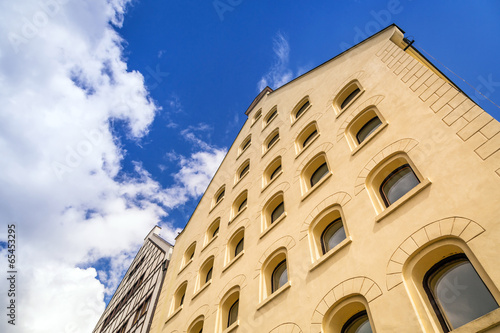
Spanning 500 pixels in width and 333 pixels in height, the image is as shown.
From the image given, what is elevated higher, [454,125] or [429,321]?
[454,125]

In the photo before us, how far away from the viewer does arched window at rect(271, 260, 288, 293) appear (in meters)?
10.1

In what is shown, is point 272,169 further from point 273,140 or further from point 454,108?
point 454,108

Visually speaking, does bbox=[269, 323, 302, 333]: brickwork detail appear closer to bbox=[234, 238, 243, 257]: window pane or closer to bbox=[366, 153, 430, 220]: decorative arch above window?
bbox=[366, 153, 430, 220]: decorative arch above window

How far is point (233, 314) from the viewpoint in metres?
11.3

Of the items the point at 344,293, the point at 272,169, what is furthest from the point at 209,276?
the point at 344,293

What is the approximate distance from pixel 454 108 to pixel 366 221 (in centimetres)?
333

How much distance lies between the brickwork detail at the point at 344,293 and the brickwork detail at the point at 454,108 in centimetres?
333

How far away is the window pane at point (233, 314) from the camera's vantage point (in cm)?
1109

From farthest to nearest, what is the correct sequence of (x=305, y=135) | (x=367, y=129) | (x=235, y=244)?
(x=305, y=135)
(x=235, y=244)
(x=367, y=129)

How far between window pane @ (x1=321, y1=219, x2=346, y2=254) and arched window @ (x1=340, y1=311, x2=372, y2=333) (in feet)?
7.17

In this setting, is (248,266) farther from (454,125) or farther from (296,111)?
(296,111)

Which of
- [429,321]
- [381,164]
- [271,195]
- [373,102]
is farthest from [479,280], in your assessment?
[271,195]

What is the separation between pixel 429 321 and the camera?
550 centimetres

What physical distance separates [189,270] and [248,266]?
6150 mm
